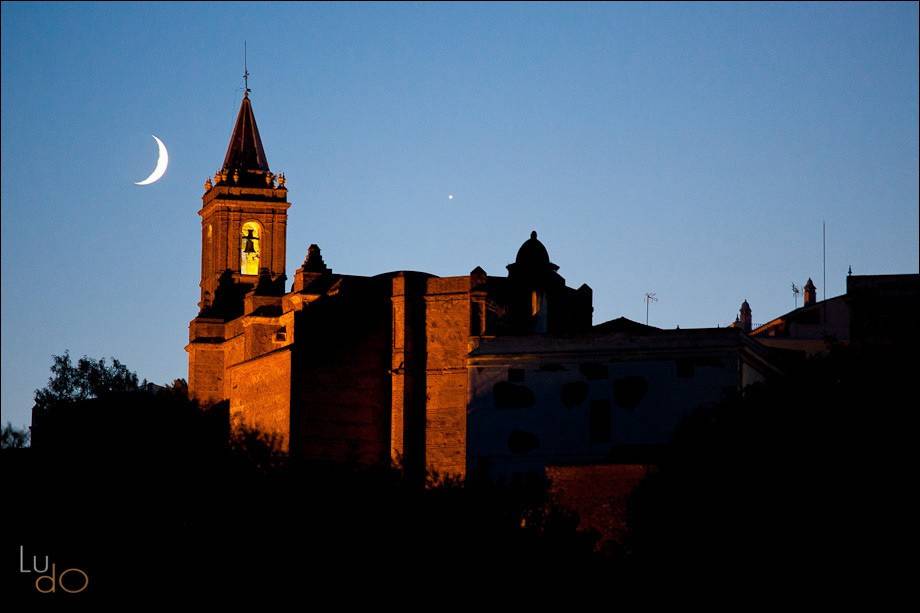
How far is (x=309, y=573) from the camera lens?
1629 inches

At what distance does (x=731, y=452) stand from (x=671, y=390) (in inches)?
261

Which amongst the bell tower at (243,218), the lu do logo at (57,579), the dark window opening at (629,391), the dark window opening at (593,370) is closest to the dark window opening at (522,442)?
the dark window opening at (593,370)

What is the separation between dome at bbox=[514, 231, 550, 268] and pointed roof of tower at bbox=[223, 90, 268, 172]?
3972cm

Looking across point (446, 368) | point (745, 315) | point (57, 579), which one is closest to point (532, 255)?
point (446, 368)

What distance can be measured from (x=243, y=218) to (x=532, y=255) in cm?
3914

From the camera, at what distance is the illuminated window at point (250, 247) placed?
95938 millimetres

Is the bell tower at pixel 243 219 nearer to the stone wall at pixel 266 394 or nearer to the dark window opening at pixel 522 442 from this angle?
the stone wall at pixel 266 394

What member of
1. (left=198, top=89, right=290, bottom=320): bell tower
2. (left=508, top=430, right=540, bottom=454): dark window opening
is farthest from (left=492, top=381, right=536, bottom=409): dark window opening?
(left=198, top=89, right=290, bottom=320): bell tower

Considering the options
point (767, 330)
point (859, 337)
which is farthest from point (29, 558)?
point (767, 330)

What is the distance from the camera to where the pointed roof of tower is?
9831cm

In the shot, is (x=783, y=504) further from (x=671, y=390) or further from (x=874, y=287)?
(x=874, y=287)

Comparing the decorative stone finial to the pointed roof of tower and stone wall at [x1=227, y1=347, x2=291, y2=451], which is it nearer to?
stone wall at [x1=227, y1=347, x2=291, y2=451]

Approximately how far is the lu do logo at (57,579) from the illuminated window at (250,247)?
55.4m

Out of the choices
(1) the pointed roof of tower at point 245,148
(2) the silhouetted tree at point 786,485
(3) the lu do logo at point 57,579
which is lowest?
(3) the lu do logo at point 57,579
